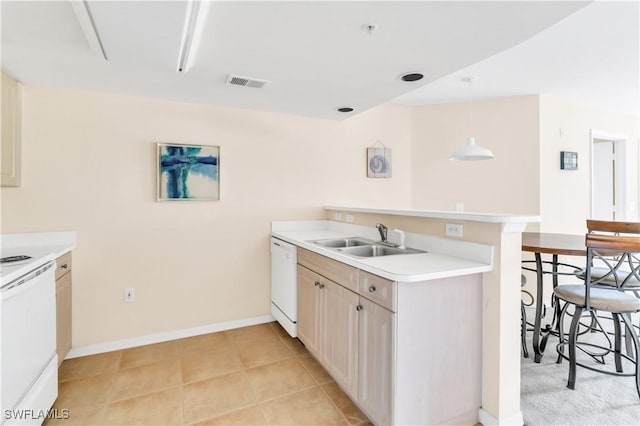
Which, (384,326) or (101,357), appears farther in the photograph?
(101,357)

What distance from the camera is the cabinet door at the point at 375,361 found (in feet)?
5.08

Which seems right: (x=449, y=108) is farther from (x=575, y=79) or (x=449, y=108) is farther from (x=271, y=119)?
(x=271, y=119)

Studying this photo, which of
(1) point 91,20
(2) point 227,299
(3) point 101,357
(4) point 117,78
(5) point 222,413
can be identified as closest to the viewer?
(1) point 91,20

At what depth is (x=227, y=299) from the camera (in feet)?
10.3

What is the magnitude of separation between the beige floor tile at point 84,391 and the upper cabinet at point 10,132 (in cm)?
149

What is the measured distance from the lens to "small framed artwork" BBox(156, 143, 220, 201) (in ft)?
9.27

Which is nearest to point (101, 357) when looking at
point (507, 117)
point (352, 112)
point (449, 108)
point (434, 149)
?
point (352, 112)

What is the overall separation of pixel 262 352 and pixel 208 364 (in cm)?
44

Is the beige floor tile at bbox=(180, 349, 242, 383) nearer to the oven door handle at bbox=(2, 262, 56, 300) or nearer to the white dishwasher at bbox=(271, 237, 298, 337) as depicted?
the white dishwasher at bbox=(271, 237, 298, 337)

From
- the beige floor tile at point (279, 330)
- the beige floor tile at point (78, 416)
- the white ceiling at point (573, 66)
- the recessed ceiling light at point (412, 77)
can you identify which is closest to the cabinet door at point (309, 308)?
the beige floor tile at point (279, 330)

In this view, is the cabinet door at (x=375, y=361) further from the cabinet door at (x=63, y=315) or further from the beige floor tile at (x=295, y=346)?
the cabinet door at (x=63, y=315)

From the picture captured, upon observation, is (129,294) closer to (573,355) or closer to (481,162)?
(573,355)

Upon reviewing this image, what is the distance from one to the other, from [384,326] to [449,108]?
136 inches

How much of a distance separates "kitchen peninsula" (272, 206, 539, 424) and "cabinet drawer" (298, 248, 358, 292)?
18mm
